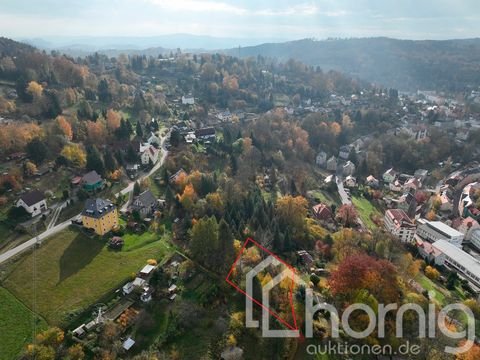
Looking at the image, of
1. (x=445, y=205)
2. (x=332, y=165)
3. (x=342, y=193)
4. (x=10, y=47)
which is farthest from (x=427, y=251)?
(x=10, y=47)

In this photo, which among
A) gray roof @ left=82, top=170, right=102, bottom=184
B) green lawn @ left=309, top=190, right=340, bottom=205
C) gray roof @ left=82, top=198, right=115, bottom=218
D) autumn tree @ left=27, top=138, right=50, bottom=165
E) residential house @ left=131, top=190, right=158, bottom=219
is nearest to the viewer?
gray roof @ left=82, top=198, right=115, bottom=218

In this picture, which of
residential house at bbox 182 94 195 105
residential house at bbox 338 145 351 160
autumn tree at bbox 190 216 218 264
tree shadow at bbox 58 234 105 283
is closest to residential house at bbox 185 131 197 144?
residential house at bbox 182 94 195 105

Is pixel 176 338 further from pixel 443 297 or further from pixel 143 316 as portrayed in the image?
pixel 443 297

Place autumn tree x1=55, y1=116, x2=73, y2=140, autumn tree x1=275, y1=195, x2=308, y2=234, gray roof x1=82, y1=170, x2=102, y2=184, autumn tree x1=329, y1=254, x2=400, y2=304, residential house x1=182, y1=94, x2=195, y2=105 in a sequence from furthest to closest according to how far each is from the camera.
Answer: residential house x1=182, y1=94, x2=195, y2=105 → autumn tree x1=55, y1=116, x2=73, y2=140 → gray roof x1=82, y1=170, x2=102, y2=184 → autumn tree x1=275, y1=195, x2=308, y2=234 → autumn tree x1=329, y1=254, x2=400, y2=304

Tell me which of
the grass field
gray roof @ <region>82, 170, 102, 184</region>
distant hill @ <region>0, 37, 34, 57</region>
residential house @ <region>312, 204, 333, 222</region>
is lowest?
residential house @ <region>312, 204, 333, 222</region>

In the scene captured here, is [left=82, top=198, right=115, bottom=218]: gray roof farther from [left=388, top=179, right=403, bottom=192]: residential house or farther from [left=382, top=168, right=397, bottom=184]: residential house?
[left=382, top=168, right=397, bottom=184]: residential house

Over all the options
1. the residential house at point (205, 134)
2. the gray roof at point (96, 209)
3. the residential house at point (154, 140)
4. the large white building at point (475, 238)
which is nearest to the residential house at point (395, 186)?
the large white building at point (475, 238)

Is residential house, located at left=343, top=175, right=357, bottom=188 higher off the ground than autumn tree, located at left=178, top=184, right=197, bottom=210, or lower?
lower
